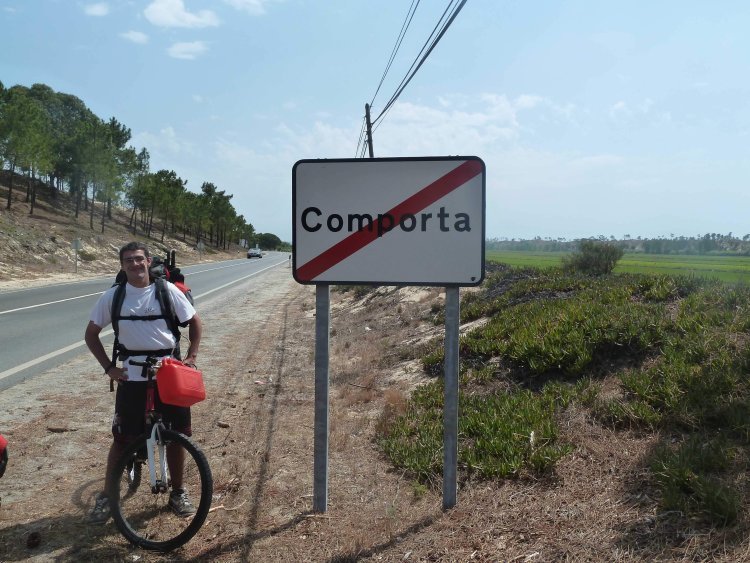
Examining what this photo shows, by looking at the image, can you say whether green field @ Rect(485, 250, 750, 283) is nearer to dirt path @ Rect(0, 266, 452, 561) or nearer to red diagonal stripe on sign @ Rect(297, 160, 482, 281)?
dirt path @ Rect(0, 266, 452, 561)

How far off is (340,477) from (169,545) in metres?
1.37

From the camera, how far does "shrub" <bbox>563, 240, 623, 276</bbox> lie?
16203 mm

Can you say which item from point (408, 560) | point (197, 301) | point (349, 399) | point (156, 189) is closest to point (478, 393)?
point (349, 399)

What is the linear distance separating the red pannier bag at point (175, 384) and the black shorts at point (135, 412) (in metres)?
0.29

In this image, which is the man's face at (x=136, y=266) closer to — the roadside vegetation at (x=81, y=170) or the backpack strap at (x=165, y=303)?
the backpack strap at (x=165, y=303)

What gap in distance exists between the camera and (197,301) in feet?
66.3

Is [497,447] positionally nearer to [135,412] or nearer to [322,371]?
[322,371]

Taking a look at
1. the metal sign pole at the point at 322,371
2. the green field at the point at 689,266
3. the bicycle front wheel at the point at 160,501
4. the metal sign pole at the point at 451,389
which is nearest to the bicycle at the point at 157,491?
the bicycle front wheel at the point at 160,501

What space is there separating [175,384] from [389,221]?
1.55 metres

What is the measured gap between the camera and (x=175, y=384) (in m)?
3.54

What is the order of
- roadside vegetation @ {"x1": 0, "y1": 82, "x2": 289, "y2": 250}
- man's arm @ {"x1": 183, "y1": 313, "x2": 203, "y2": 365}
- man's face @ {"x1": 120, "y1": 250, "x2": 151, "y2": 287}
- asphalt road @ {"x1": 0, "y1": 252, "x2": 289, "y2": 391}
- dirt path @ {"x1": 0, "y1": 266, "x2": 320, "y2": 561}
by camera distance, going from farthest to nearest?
roadside vegetation @ {"x1": 0, "y1": 82, "x2": 289, "y2": 250}, asphalt road @ {"x1": 0, "y1": 252, "x2": 289, "y2": 391}, man's arm @ {"x1": 183, "y1": 313, "x2": 203, "y2": 365}, man's face @ {"x1": 120, "y1": 250, "x2": 151, "y2": 287}, dirt path @ {"x1": 0, "y1": 266, "x2": 320, "y2": 561}

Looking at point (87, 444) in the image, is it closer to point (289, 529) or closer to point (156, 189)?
point (289, 529)

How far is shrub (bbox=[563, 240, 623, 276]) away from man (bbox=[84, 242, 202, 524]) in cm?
1368

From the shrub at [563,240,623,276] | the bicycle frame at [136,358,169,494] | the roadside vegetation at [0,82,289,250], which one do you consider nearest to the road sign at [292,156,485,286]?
the bicycle frame at [136,358,169,494]
